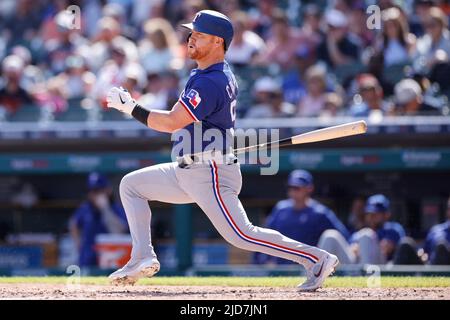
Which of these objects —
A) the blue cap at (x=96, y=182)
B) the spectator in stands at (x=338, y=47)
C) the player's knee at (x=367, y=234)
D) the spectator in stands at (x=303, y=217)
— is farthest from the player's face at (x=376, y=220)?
the blue cap at (x=96, y=182)

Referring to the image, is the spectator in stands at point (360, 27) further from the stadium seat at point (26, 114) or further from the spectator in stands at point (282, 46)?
the stadium seat at point (26, 114)

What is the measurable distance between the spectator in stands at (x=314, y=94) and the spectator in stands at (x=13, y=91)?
10.6 ft

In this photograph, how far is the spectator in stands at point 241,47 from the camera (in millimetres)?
10867

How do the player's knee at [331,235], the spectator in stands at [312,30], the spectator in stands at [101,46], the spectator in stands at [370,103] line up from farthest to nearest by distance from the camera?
the spectator in stands at [101,46]
the spectator in stands at [312,30]
the spectator in stands at [370,103]
the player's knee at [331,235]

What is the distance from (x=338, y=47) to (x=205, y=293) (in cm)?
551

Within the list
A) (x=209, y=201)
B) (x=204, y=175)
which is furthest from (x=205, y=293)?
(x=204, y=175)

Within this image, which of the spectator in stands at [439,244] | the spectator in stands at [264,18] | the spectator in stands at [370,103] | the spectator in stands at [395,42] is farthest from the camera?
the spectator in stands at [264,18]

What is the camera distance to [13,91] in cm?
1113

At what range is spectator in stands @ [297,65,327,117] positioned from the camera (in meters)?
9.77

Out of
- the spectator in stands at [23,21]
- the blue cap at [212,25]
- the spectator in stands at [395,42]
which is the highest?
the spectator in stands at [23,21]
